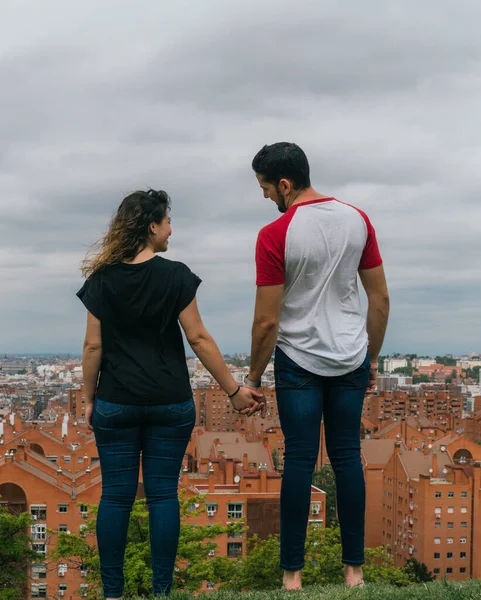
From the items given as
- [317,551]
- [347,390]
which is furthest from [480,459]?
[347,390]

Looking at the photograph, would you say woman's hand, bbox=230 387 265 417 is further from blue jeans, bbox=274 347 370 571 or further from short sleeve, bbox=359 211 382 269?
short sleeve, bbox=359 211 382 269

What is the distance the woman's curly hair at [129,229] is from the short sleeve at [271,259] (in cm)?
59

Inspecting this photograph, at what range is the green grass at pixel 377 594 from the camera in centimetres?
376

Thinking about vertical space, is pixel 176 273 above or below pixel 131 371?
above

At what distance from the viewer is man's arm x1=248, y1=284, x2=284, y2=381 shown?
3.94 metres

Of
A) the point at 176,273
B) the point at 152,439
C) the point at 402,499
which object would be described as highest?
the point at 176,273

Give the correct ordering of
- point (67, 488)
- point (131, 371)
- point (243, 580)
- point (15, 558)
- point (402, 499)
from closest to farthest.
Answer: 1. point (131, 371)
2. point (15, 558)
3. point (243, 580)
4. point (67, 488)
5. point (402, 499)

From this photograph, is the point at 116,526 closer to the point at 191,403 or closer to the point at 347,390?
the point at 191,403

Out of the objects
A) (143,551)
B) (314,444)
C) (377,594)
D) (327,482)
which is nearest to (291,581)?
(377,594)

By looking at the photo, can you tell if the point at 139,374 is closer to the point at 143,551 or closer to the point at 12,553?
the point at 143,551

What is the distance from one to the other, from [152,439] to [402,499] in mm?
47498

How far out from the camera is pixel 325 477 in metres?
50.5

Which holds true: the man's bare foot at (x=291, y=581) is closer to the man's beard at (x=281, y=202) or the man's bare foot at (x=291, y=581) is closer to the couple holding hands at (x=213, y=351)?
the couple holding hands at (x=213, y=351)

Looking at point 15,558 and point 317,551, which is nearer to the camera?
point 15,558
